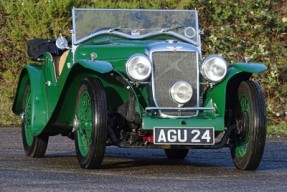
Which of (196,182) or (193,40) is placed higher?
(193,40)

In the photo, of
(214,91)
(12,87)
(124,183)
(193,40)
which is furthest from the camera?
(12,87)

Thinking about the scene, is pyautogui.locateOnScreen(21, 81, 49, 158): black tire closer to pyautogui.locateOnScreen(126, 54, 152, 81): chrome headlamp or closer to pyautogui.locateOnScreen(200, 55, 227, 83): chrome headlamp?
pyautogui.locateOnScreen(126, 54, 152, 81): chrome headlamp

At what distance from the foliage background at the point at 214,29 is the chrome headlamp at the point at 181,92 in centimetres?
799

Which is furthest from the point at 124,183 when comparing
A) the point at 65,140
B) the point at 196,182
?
the point at 65,140

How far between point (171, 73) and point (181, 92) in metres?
0.24

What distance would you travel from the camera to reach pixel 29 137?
11.3 m

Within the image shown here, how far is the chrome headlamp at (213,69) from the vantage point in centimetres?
959

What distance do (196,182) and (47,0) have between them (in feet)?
32.6

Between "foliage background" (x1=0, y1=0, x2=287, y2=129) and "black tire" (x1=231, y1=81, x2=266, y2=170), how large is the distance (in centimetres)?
768

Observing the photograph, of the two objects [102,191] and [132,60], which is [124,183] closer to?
[102,191]

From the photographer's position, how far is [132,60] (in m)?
9.38

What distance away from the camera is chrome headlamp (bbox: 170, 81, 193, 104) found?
31.0 feet

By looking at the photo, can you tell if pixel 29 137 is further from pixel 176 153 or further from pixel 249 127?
pixel 249 127

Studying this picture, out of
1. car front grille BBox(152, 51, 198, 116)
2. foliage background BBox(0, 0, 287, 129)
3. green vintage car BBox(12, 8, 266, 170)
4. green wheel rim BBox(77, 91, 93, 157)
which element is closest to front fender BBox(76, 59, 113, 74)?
green vintage car BBox(12, 8, 266, 170)
